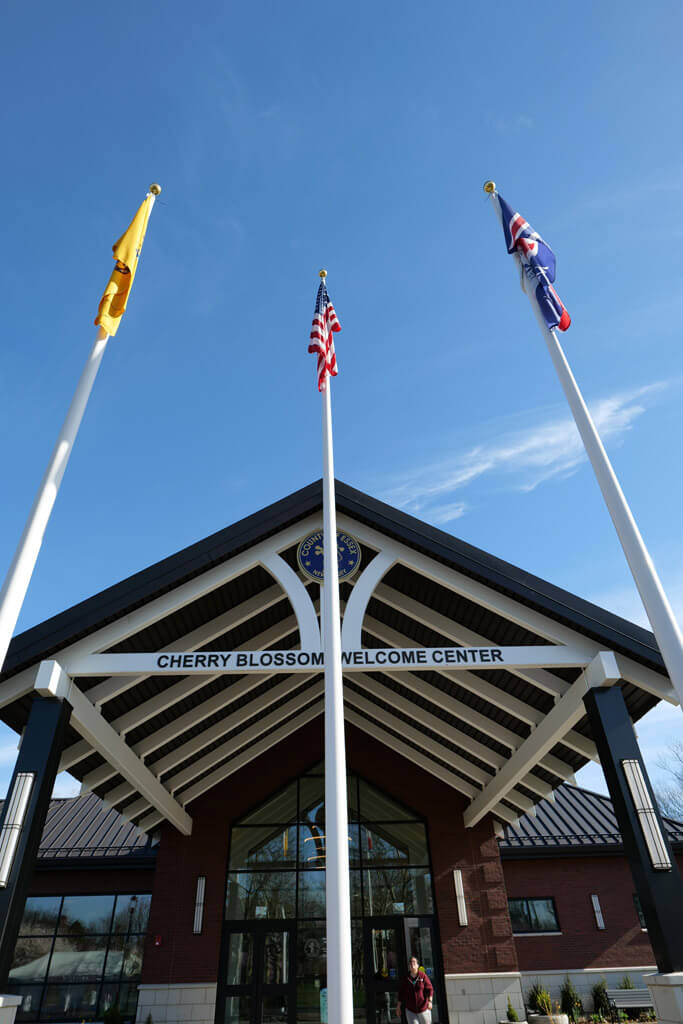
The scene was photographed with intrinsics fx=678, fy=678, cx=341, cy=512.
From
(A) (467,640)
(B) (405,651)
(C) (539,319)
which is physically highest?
(C) (539,319)

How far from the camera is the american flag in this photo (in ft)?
31.0

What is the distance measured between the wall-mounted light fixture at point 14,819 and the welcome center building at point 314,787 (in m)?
0.02

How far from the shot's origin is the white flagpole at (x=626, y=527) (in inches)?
267

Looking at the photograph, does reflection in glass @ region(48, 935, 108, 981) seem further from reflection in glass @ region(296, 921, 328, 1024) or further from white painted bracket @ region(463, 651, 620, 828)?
white painted bracket @ region(463, 651, 620, 828)

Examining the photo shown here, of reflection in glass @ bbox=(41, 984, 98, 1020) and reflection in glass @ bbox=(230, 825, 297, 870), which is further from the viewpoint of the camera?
reflection in glass @ bbox=(230, 825, 297, 870)

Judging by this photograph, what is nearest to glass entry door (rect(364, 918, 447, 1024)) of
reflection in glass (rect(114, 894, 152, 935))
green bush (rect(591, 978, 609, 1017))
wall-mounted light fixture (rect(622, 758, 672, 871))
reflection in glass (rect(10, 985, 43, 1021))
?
green bush (rect(591, 978, 609, 1017))

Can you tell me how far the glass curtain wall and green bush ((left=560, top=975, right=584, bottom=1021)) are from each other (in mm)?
4124

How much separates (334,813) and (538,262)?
7.32 meters

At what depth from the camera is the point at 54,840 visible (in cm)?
1850

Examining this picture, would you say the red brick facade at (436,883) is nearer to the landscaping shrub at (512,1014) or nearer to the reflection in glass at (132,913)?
the reflection in glass at (132,913)

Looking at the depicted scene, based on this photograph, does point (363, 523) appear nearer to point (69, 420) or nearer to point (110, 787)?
point (69, 420)

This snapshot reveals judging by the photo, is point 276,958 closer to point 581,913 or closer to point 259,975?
point 259,975

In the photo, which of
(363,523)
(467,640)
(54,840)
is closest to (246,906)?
(54,840)

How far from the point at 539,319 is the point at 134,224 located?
560cm
